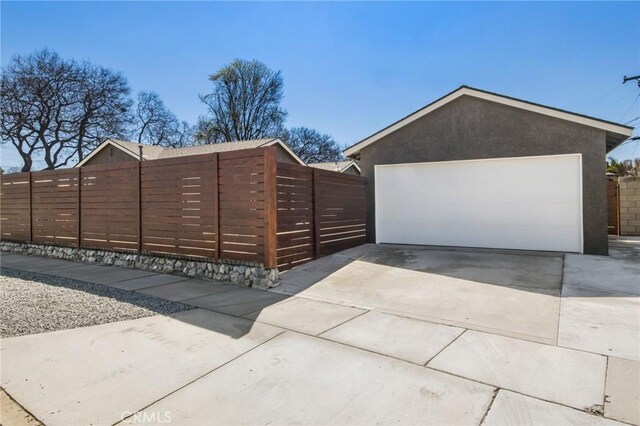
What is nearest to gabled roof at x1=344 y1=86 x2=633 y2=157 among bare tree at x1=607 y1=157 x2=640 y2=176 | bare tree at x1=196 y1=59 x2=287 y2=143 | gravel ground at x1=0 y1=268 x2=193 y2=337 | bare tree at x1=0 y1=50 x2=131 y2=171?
gravel ground at x1=0 y1=268 x2=193 y2=337

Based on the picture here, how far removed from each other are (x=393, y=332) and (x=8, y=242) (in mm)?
13186

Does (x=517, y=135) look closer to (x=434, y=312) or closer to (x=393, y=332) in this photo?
(x=434, y=312)

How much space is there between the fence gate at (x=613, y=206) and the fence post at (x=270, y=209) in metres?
13.3

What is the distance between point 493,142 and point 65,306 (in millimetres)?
9537

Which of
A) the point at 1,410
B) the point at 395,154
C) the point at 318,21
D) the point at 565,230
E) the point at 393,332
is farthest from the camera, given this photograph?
the point at 395,154

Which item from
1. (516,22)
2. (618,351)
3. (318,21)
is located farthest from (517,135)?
(618,351)

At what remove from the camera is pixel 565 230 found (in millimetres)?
8648

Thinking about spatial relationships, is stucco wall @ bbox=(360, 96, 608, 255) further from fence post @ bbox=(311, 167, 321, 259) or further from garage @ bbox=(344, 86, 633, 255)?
fence post @ bbox=(311, 167, 321, 259)

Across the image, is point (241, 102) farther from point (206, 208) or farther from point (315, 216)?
point (206, 208)

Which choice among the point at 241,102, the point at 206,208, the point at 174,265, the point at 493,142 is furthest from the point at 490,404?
the point at 241,102

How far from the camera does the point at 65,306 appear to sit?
5250 mm

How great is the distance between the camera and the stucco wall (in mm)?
8375

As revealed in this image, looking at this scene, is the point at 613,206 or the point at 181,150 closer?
the point at 613,206

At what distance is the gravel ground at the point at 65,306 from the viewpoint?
4539mm
